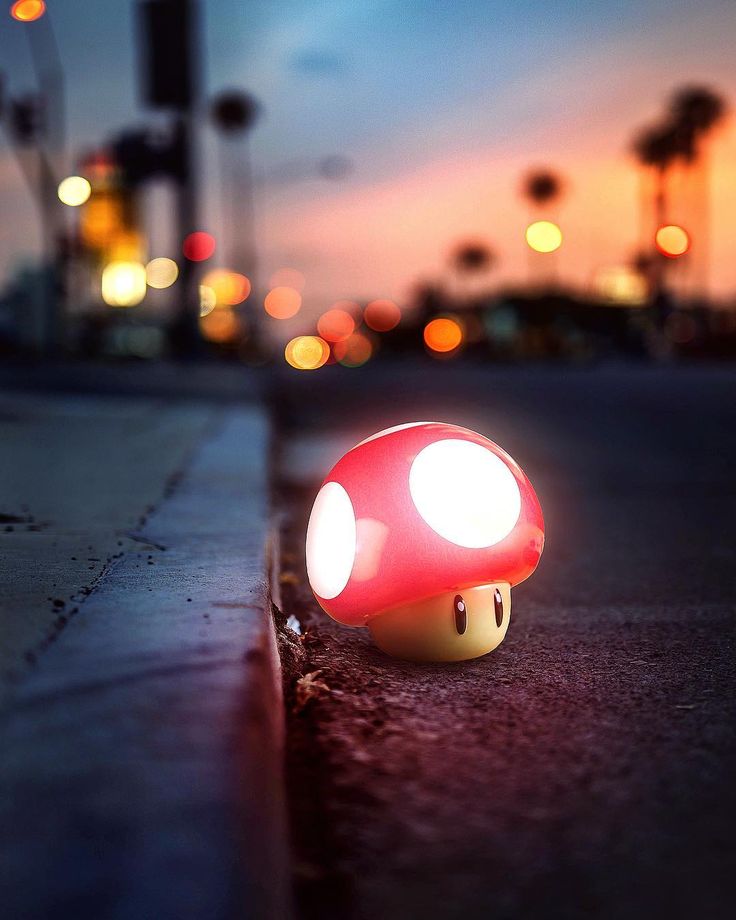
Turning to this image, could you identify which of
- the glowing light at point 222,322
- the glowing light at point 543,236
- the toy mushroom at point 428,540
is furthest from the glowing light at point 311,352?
the toy mushroom at point 428,540

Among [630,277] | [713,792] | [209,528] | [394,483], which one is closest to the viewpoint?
[713,792]

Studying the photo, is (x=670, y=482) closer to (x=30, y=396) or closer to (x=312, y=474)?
(x=312, y=474)

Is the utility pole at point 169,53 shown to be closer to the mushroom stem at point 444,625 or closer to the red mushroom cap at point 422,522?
the red mushroom cap at point 422,522

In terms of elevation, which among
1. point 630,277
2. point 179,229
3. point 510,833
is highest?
point 630,277

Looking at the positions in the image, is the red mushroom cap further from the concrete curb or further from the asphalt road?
the concrete curb

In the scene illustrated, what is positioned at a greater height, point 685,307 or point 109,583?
point 685,307

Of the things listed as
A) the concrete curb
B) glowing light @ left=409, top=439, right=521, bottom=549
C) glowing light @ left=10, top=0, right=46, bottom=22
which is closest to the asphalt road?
the concrete curb

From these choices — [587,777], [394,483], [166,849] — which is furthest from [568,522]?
[166,849]
